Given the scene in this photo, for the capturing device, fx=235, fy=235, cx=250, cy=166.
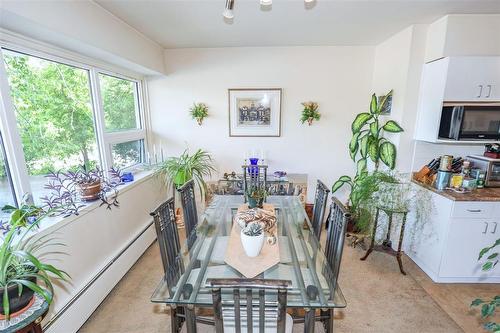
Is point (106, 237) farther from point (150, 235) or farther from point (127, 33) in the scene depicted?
point (127, 33)

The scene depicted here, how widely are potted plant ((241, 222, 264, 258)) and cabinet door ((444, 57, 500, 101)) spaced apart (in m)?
2.26

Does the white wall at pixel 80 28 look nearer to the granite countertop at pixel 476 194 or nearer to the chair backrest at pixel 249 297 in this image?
the chair backrest at pixel 249 297

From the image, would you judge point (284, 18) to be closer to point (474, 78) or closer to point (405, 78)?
point (405, 78)

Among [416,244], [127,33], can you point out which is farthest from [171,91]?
[416,244]

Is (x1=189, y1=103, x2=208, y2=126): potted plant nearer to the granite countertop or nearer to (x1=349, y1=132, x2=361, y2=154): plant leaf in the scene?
(x1=349, y1=132, x2=361, y2=154): plant leaf

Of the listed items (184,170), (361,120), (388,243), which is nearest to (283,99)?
(361,120)

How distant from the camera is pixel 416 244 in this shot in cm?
A: 263

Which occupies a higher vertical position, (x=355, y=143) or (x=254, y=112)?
(x=254, y=112)

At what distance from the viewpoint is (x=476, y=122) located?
223cm

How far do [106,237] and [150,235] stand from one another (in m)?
0.86

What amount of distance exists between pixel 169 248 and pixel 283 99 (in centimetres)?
255

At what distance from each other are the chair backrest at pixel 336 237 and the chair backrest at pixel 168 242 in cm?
99

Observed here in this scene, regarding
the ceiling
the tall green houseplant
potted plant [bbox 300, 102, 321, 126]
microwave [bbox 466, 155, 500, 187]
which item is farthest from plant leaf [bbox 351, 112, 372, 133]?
microwave [bbox 466, 155, 500, 187]

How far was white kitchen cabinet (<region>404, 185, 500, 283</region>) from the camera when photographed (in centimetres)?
213
